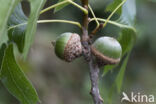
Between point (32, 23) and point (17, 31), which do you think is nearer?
point (32, 23)

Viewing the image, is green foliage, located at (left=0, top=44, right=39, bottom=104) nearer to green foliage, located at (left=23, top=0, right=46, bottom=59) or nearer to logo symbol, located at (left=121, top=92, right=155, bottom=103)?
green foliage, located at (left=23, top=0, right=46, bottom=59)

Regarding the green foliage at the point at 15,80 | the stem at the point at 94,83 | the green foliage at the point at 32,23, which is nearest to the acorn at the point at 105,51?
the stem at the point at 94,83

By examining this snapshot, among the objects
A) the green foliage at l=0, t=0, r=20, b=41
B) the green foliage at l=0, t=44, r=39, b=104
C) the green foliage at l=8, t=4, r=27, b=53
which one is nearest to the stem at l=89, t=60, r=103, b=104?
the green foliage at l=0, t=44, r=39, b=104

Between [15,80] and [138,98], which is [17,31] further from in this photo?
[138,98]

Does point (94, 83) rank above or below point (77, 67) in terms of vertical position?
above

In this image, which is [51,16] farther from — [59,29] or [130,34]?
[130,34]

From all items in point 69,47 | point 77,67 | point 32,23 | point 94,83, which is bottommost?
point 77,67

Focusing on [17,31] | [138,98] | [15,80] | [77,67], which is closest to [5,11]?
[15,80]
